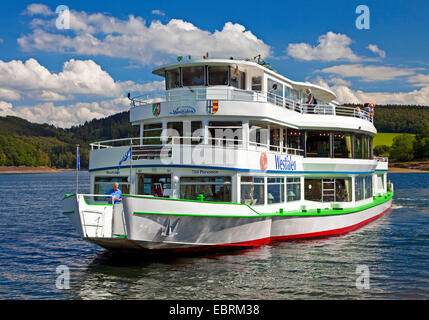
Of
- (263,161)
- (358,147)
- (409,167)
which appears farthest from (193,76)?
(409,167)

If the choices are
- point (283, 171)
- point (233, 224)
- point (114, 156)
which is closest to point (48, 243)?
point (114, 156)

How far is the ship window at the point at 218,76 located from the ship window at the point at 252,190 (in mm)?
4757

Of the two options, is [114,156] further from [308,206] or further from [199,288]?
[308,206]

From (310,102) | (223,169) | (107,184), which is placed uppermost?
(310,102)

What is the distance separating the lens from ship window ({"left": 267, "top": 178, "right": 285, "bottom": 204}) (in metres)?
19.2

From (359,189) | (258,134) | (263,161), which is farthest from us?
(359,189)

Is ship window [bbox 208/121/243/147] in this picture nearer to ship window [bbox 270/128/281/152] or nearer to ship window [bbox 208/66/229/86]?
ship window [bbox 208/66/229/86]

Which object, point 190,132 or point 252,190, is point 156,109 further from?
point 252,190

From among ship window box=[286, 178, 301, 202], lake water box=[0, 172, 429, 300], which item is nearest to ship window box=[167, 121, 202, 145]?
lake water box=[0, 172, 429, 300]

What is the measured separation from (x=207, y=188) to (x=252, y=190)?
2.06m

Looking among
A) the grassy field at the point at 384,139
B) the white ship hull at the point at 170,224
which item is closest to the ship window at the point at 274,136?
the white ship hull at the point at 170,224

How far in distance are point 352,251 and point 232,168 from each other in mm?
6379

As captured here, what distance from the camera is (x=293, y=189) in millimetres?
21422

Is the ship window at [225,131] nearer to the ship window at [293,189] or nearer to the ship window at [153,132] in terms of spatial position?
the ship window at [153,132]
